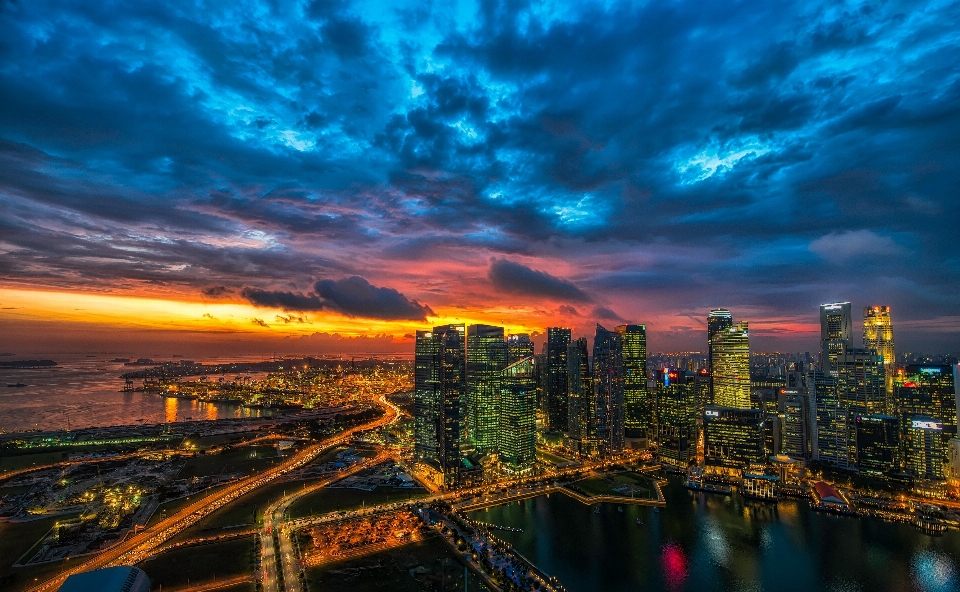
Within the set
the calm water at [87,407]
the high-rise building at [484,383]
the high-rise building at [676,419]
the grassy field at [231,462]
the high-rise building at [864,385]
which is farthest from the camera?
the calm water at [87,407]

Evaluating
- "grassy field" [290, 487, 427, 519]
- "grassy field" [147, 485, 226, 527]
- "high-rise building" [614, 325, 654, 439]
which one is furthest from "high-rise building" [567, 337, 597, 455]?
"grassy field" [147, 485, 226, 527]

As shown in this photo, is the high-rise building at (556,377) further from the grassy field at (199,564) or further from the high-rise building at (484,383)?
the grassy field at (199,564)

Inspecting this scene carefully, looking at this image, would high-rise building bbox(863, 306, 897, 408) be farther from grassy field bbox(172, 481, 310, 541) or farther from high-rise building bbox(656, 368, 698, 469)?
grassy field bbox(172, 481, 310, 541)

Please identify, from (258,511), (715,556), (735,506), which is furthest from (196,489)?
(735,506)

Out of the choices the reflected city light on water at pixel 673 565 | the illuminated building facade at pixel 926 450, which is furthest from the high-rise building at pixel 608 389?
the illuminated building facade at pixel 926 450

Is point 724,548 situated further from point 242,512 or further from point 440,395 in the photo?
point 242,512

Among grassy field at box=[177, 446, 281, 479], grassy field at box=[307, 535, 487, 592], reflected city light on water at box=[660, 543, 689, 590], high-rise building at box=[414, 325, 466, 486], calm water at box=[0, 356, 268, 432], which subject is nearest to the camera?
grassy field at box=[307, 535, 487, 592]
